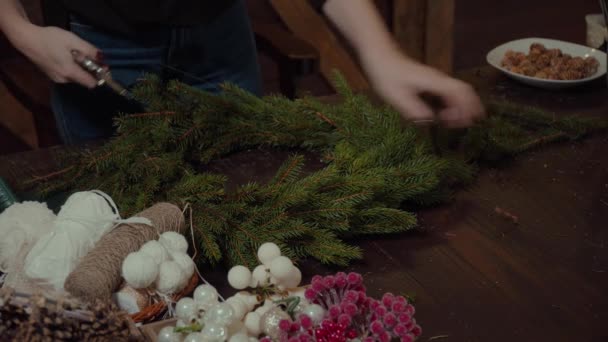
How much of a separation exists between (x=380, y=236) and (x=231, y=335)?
0.37m

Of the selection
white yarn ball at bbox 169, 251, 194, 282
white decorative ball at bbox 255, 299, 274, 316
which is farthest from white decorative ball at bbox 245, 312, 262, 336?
white yarn ball at bbox 169, 251, 194, 282

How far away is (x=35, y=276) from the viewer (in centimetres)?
83

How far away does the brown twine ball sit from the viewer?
77 centimetres

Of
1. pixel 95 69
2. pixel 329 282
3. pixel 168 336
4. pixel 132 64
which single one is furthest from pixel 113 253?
pixel 132 64

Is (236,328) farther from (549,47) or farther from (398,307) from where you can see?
(549,47)

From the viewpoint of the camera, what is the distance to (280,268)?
834 mm

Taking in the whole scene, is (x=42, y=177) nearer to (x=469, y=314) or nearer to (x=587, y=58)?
(x=469, y=314)

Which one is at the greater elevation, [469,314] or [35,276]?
[35,276]

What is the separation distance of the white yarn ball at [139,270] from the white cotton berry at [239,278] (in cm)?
10

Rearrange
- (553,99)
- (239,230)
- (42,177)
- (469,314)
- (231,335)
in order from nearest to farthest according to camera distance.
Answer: (231,335), (469,314), (239,230), (42,177), (553,99)

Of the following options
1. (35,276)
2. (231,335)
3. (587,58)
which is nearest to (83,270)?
(35,276)

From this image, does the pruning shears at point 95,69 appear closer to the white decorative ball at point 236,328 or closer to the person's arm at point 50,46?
the person's arm at point 50,46

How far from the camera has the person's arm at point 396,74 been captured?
1013 millimetres

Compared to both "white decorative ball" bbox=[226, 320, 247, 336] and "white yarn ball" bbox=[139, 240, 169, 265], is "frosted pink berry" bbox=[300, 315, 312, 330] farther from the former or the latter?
"white yarn ball" bbox=[139, 240, 169, 265]
